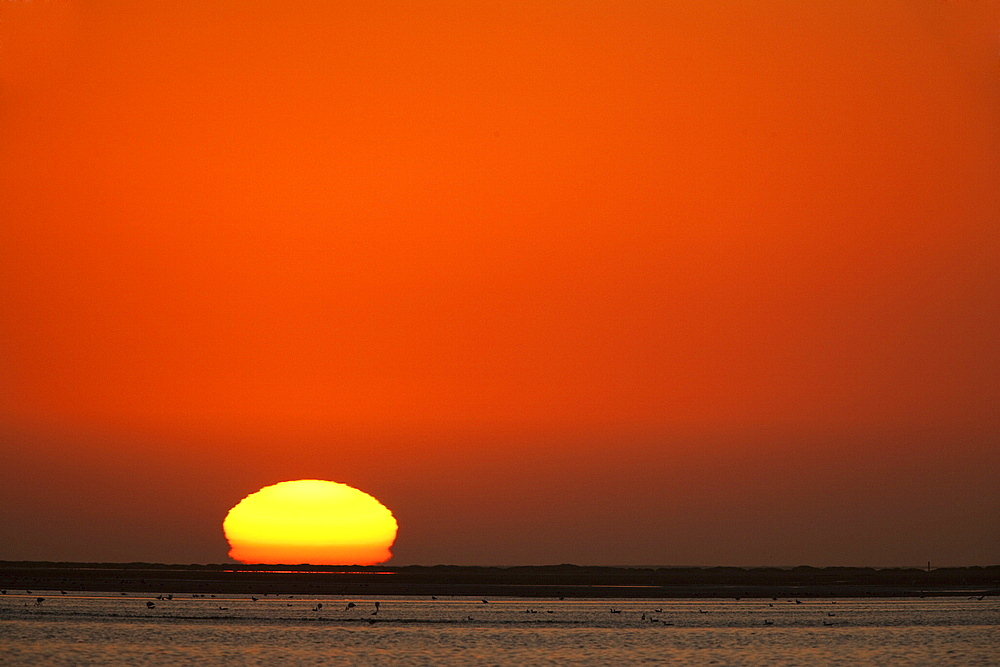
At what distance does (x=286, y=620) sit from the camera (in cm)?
9006

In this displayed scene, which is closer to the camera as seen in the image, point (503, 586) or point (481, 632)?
point (481, 632)

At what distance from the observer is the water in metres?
67.4

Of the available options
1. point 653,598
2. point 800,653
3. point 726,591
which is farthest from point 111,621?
point 726,591

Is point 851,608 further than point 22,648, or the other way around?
point 851,608

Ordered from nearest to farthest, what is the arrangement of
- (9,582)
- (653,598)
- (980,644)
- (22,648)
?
(22,648)
(980,644)
(653,598)
(9,582)

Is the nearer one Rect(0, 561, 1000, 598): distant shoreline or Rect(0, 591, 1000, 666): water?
Rect(0, 591, 1000, 666): water

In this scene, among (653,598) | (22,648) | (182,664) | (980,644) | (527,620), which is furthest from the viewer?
(653,598)

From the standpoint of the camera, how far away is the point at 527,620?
9331cm

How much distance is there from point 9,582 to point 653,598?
72.5m

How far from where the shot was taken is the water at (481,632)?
67375 mm

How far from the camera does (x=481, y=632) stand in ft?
271

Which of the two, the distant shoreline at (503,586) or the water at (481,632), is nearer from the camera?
the water at (481,632)

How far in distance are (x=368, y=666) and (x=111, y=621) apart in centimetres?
3174

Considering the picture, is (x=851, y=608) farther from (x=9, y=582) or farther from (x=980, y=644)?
(x=9, y=582)
